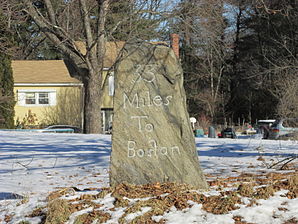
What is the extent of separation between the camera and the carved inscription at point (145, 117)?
652cm

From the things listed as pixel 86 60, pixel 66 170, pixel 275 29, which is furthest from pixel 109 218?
pixel 275 29

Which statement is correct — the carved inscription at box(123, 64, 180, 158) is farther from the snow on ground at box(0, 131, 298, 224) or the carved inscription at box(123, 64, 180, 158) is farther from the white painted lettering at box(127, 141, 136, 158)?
the snow on ground at box(0, 131, 298, 224)

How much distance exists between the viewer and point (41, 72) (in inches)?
1268

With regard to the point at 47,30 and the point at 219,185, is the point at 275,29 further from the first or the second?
the point at 219,185

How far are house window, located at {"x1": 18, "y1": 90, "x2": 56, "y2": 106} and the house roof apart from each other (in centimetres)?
74

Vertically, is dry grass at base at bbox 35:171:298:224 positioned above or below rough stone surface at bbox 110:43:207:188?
below

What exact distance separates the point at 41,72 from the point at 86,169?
23.7 metres

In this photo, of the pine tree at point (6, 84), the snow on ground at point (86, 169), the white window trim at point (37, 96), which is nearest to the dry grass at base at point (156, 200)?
the snow on ground at point (86, 169)

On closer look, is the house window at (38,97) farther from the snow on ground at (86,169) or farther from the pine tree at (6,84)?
the snow on ground at (86,169)

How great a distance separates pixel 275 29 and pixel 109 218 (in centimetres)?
3243

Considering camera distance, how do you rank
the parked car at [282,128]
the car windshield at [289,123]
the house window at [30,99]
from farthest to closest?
the house window at [30,99] → the car windshield at [289,123] → the parked car at [282,128]

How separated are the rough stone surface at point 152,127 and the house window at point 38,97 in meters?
25.2

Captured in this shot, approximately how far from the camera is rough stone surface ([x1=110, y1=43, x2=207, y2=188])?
650 cm

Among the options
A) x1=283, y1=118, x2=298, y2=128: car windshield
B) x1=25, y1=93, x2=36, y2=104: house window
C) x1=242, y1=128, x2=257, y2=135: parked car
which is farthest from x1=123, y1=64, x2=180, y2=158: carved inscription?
x1=25, y1=93, x2=36, y2=104: house window
